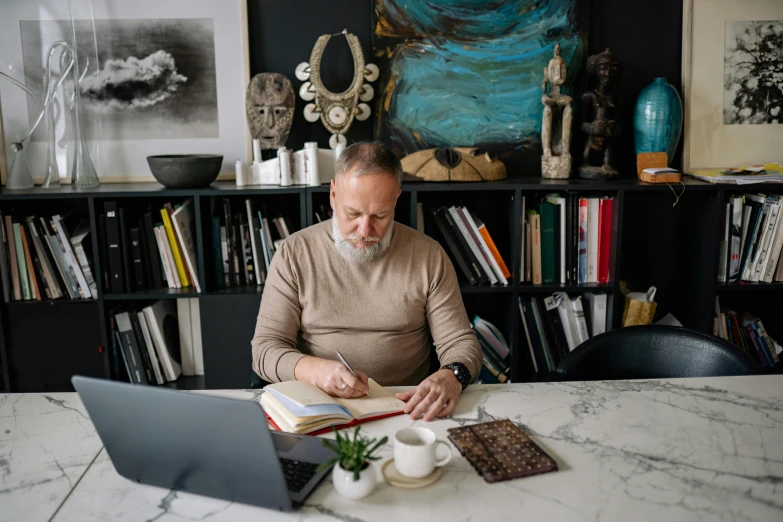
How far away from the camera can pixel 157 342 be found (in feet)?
9.66

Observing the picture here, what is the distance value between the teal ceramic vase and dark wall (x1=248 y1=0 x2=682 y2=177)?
0.49 feet

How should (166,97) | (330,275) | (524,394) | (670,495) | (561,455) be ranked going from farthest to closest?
(166,97)
(330,275)
(524,394)
(561,455)
(670,495)

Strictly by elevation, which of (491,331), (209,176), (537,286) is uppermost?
(209,176)

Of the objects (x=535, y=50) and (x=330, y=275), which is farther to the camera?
(x=535, y=50)

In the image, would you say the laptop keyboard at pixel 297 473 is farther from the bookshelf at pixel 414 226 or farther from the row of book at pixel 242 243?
the row of book at pixel 242 243

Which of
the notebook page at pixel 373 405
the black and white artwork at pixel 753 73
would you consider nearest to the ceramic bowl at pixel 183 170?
the notebook page at pixel 373 405

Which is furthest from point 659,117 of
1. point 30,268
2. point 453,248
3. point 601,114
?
point 30,268

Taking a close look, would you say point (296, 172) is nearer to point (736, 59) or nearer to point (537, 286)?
point (537, 286)

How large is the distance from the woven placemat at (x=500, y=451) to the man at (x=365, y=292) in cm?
Answer: 47

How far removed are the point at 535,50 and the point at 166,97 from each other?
5.14 ft

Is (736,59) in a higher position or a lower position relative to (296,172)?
higher

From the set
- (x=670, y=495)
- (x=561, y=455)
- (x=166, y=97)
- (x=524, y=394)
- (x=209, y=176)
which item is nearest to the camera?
(x=670, y=495)

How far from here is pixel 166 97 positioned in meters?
2.93

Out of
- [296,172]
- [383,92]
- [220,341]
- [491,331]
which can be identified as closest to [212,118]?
[296,172]
